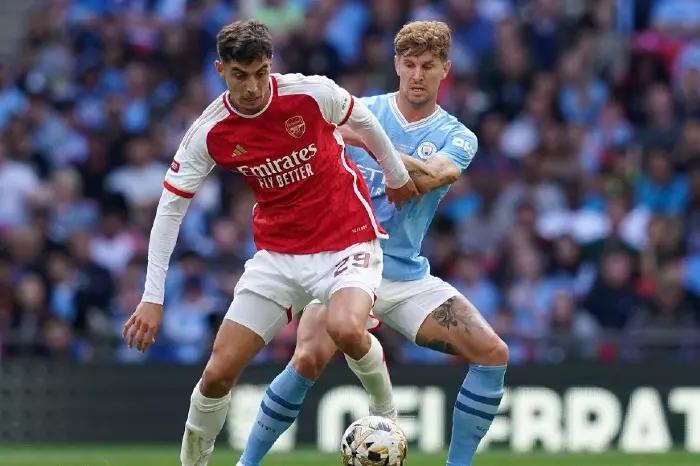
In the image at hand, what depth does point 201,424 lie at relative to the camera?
8.62 meters

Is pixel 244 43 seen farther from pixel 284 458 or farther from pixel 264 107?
pixel 284 458

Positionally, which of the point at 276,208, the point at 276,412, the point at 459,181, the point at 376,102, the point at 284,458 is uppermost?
the point at 376,102

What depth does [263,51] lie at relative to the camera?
8141 millimetres

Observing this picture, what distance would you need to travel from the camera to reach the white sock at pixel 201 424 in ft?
28.1

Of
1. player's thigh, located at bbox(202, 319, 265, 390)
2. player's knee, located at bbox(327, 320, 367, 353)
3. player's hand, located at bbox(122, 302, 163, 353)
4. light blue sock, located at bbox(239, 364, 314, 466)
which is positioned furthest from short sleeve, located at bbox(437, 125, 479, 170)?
player's hand, located at bbox(122, 302, 163, 353)

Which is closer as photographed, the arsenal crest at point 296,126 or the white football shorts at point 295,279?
the arsenal crest at point 296,126

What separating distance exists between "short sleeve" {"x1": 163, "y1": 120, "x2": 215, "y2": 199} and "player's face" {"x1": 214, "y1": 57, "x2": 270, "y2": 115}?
0.88 ft

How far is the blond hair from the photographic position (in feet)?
30.5

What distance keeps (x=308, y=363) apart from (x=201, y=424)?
0.71m

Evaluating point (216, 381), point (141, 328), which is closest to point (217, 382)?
point (216, 381)

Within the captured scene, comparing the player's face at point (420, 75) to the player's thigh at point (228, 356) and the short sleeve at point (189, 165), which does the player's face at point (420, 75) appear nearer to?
the short sleeve at point (189, 165)

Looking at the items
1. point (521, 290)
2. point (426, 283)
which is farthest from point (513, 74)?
point (426, 283)

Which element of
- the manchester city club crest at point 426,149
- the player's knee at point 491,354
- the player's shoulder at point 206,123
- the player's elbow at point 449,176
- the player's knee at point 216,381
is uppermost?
the player's shoulder at point 206,123

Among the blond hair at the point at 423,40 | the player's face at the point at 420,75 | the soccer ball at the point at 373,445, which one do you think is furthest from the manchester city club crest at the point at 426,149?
the soccer ball at the point at 373,445
